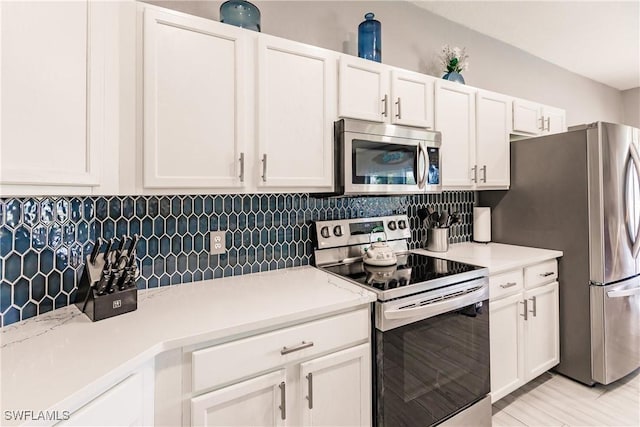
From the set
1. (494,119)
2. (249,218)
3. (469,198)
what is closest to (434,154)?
(494,119)

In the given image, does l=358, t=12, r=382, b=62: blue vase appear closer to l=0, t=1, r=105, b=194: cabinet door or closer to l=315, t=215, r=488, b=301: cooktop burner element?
l=315, t=215, r=488, b=301: cooktop burner element

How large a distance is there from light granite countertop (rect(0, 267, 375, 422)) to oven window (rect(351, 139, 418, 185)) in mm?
606

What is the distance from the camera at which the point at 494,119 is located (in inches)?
94.1

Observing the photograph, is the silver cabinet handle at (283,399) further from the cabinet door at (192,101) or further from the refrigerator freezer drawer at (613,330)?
the refrigerator freezer drawer at (613,330)

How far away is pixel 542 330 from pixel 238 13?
2.74 metres

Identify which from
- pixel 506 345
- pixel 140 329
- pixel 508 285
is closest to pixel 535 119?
pixel 508 285

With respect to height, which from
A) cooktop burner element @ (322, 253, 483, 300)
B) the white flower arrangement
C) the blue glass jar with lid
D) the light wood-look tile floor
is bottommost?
the light wood-look tile floor

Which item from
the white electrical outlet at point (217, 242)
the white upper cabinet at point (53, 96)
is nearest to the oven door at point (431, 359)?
the white electrical outlet at point (217, 242)

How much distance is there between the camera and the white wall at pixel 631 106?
14.3 ft

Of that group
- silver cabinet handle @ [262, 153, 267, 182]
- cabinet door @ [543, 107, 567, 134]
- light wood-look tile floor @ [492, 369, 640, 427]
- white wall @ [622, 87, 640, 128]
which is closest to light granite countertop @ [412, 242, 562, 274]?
light wood-look tile floor @ [492, 369, 640, 427]

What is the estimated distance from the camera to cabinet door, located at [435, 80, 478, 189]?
210cm

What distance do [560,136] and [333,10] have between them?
187 cm

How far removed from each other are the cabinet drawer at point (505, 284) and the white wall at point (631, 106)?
426 centimetres

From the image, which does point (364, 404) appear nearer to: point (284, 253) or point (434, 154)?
point (284, 253)
